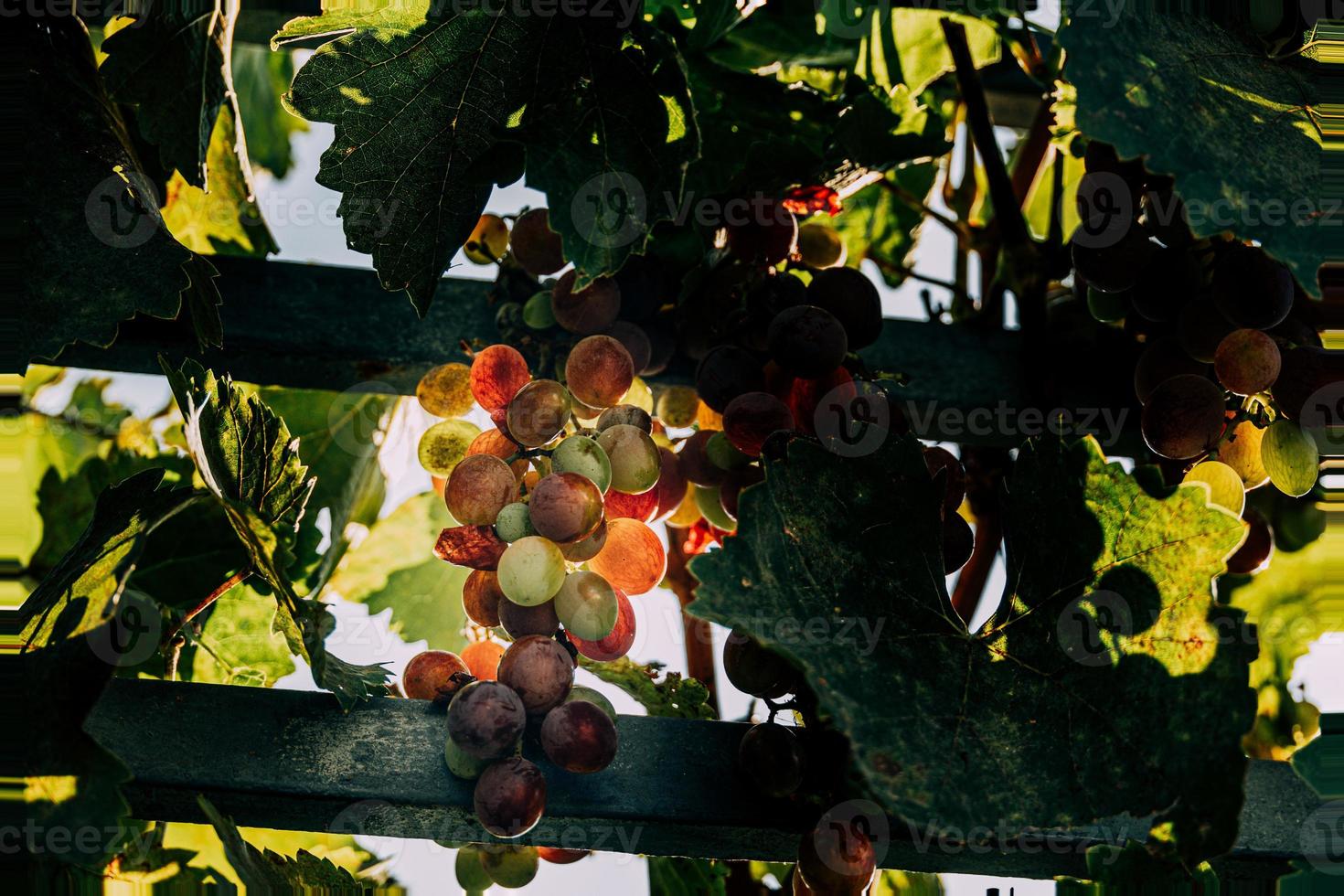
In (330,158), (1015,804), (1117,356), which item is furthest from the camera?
(1117,356)

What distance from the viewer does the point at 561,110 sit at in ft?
3.00

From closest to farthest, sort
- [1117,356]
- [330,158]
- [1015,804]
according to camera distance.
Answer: [1015,804]
[330,158]
[1117,356]

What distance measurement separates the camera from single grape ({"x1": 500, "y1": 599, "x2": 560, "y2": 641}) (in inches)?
35.5

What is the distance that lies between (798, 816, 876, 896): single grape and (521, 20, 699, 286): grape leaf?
19.2 inches

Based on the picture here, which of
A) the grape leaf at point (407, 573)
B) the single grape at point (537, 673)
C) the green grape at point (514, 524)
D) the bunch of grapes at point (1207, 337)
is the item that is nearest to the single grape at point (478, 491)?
the green grape at point (514, 524)

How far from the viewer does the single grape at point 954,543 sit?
89cm

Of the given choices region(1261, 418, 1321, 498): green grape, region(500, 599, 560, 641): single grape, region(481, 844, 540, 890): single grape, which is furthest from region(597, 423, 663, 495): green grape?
A: region(1261, 418, 1321, 498): green grape

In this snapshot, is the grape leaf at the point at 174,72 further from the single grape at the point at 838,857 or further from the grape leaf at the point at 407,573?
the single grape at the point at 838,857

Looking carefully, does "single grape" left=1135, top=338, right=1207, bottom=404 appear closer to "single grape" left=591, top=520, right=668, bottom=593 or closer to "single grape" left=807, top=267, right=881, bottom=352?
"single grape" left=807, top=267, right=881, bottom=352

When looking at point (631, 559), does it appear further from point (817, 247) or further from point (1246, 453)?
point (1246, 453)

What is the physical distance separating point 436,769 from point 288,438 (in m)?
0.32

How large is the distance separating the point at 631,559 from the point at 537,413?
0.50ft

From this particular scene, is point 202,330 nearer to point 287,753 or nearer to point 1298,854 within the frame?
point 287,753

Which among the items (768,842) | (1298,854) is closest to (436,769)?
(768,842)
